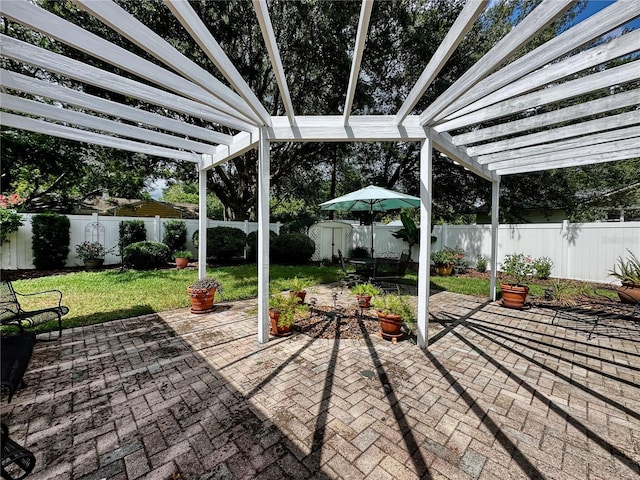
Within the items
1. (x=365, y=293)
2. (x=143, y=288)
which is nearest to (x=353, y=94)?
(x=365, y=293)

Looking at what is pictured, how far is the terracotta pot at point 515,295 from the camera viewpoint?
5.96 metres

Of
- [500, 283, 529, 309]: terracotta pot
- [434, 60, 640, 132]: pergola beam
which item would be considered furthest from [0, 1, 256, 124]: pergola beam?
[500, 283, 529, 309]: terracotta pot

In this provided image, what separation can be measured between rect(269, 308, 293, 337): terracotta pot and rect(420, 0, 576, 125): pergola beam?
3848 millimetres

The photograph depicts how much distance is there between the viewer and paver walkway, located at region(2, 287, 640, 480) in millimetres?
2055

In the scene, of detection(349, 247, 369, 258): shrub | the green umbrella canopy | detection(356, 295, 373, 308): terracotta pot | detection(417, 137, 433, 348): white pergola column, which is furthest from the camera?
detection(349, 247, 369, 258): shrub

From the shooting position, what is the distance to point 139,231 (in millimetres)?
10617

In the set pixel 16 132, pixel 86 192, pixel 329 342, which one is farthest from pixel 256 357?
pixel 86 192

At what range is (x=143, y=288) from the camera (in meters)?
7.17

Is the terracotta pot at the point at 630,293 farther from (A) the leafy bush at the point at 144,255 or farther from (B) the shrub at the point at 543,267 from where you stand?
(A) the leafy bush at the point at 144,255

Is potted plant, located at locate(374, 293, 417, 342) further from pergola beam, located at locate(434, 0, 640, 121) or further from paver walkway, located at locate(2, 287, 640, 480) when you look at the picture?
pergola beam, located at locate(434, 0, 640, 121)

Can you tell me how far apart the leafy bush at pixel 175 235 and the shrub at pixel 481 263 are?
12.2m

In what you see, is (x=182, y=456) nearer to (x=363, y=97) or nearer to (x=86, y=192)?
(x=363, y=97)

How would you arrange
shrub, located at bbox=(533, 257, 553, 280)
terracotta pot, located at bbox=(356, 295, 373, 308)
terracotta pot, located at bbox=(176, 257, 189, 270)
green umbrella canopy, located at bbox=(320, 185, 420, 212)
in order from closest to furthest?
terracotta pot, located at bbox=(356, 295, 373, 308), green umbrella canopy, located at bbox=(320, 185, 420, 212), shrub, located at bbox=(533, 257, 553, 280), terracotta pot, located at bbox=(176, 257, 189, 270)

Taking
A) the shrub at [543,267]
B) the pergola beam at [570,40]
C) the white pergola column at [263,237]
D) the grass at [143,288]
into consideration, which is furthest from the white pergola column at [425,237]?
the shrub at [543,267]
